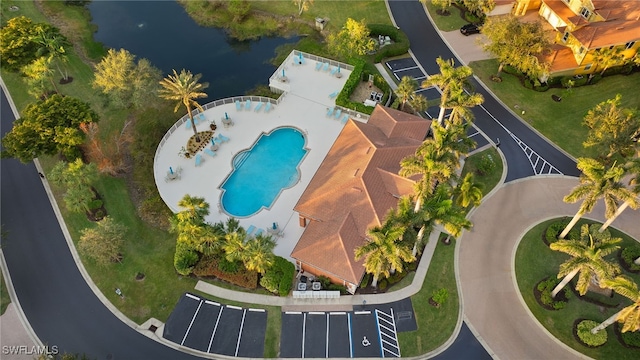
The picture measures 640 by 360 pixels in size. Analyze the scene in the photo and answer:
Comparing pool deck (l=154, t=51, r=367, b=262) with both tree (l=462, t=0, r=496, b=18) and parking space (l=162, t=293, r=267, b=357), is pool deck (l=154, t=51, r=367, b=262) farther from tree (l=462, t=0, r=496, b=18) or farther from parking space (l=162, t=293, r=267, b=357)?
tree (l=462, t=0, r=496, b=18)

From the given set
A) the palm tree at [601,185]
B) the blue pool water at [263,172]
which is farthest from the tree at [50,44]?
the palm tree at [601,185]

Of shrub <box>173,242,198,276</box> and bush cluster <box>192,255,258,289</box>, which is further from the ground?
shrub <box>173,242,198,276</box>

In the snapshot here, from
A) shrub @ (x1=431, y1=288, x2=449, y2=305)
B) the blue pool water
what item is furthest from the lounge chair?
shrub @ (x1=431, y1=288, x2=449, y2=305)

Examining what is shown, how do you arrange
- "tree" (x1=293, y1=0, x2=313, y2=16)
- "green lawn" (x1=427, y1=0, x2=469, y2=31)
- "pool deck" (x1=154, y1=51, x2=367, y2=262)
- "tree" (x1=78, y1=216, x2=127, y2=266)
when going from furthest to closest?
"tree" (x1=293, y1=0, x2=313, y2=16) < "green lawn" (x1=427, y1=0, x2=469, y2=31) < "pool deck" (x1=154, y1=51, x2=367, y2=262) < "tree" (x1=78, y1=216, x2=127, y2=266)

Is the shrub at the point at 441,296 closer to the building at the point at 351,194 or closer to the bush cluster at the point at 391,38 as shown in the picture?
the building at the point at 351,194

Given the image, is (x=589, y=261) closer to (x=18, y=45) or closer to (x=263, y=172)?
(x=263, y=172)

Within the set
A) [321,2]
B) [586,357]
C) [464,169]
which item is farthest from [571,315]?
[321,2]
